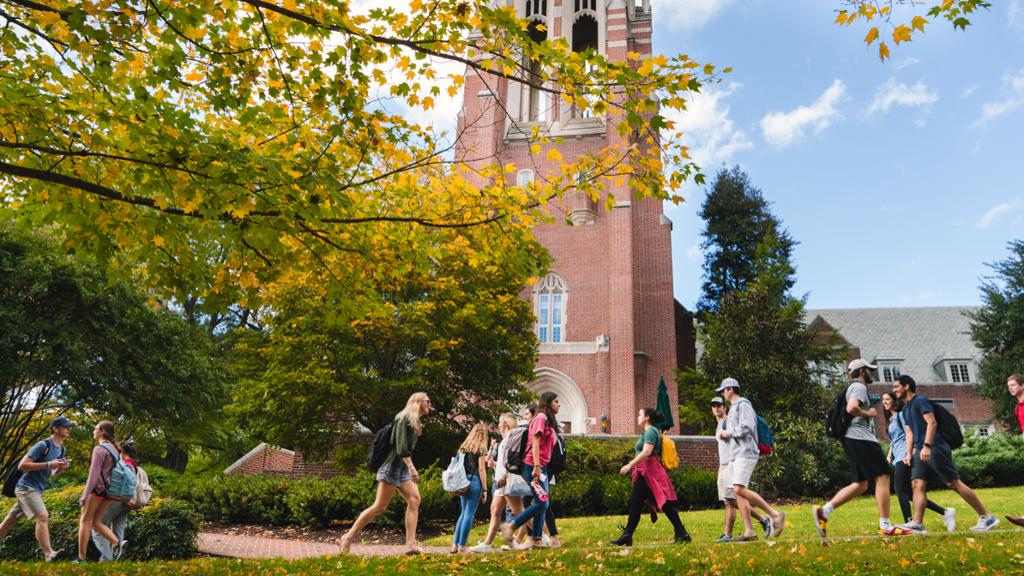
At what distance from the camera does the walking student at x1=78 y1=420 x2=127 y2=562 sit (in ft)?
26.6

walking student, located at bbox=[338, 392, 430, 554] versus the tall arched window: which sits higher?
the tall arched window

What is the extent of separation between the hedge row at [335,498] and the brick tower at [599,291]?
9.75m

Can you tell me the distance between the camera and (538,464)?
7.54 meters

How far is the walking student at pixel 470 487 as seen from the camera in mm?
7699

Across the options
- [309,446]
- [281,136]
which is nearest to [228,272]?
[281,136]

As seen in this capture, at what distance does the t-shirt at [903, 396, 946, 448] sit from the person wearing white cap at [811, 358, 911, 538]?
0.43m

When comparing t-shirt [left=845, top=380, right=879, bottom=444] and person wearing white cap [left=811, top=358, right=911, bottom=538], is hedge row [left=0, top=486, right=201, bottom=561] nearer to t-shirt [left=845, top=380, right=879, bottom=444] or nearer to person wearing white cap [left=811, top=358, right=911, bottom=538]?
person wearing white cap [left=811, top=358, right=911, bottom=538]

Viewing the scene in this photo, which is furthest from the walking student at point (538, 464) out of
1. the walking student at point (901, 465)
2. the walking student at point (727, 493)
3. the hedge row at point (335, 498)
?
the hedge row at point (335, 498)

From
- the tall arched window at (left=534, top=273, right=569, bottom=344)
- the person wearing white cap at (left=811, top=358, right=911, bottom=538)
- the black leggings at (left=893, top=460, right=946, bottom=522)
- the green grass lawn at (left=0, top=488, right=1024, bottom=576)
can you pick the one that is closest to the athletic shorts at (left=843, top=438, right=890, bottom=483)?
the person wearing white cap at (left=811, top=358, right=911, bottom=538)

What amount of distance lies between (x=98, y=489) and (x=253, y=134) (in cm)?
475

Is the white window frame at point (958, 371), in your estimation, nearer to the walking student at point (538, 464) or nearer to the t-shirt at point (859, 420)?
the t-shirt at point (859, 420)

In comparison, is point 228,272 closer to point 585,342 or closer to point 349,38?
point 349,38

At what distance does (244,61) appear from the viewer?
234 inches

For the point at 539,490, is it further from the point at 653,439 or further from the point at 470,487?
the point at 653,439
